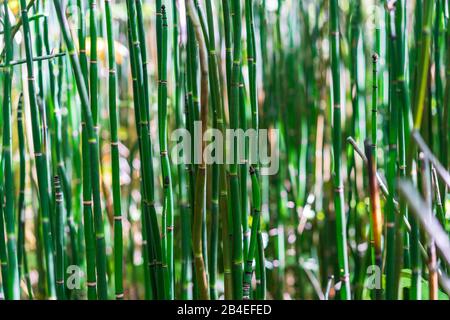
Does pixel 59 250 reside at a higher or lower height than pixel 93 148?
lower

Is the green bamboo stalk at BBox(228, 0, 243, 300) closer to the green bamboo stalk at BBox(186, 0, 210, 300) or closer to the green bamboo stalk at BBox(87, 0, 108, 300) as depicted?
the green bamboo stalk at BBox(186, 0, 210, 300)

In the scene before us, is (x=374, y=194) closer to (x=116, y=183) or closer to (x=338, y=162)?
(x=338, y=162)

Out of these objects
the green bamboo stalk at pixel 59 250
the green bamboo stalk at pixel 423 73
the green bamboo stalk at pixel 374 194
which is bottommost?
the green bamboo stalk at pixel 59 250

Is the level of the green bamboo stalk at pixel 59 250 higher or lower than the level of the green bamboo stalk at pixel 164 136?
lower

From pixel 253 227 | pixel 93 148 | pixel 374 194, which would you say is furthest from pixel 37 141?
pixel 374 194

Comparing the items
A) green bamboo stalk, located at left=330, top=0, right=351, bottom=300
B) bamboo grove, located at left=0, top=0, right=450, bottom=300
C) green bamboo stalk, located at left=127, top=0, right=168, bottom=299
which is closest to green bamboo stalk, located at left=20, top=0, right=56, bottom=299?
bamboo grove, located at left=0, top=0, right=450, bottom=300

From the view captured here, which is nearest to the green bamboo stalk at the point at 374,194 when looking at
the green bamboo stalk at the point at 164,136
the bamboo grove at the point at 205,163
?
the bamboo grove at the point at 205,163

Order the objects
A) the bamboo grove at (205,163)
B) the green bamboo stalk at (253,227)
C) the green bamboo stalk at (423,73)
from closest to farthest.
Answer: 1. the green bamboo stalk at (423,73)
2. the bamboo grove at (205,163)
3. the green bamboo stalk at (253,227)

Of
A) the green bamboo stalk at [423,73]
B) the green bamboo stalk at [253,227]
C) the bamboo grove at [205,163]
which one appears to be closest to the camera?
the green bamboo stalk at [423,73]

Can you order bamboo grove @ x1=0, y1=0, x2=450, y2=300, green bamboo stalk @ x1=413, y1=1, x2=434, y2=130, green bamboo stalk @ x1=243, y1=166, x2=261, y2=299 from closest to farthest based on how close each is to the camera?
1. green bamboo stalk @ x1=413, y1=1, x2=434, y2=130
2. bamboo grove @ x1=0, y1=0, x2=450, y2=300
3. green bamboo stalk @ x1=243, y1=166, x2=261, y2=299

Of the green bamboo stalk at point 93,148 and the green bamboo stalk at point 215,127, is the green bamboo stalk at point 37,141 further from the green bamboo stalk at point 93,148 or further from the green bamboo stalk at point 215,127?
the green bamboo stalk at point 215,127
